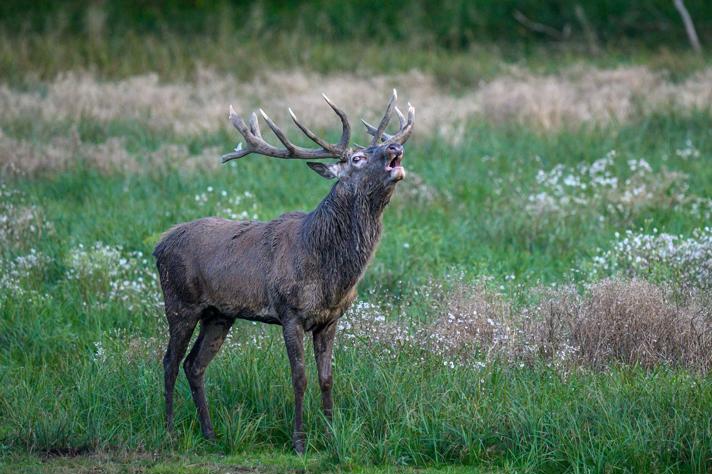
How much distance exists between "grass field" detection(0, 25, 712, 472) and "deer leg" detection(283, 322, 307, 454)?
0.09 m

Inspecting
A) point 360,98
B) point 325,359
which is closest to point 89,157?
point 360,98

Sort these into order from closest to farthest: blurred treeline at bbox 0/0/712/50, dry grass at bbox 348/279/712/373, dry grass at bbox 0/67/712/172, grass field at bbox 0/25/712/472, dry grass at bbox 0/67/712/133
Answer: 1. grass field at bbox 0/25/712/472
2. dry grass at bbox 348/279/712/373
3. dry grass at bbox 0/67/712/172
4. dry grass at bbox 0/67/712/133
5. blurred treeline at bbox 0/0/712/50

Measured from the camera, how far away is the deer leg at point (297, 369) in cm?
770

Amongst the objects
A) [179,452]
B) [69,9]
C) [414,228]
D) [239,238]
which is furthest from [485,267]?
[69,9]

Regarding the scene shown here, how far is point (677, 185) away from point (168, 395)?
8.17 m

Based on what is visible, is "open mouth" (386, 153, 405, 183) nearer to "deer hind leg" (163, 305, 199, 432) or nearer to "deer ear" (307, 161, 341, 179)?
"deer ear" (307, 161, 341, 179)

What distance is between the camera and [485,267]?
11.5 meters

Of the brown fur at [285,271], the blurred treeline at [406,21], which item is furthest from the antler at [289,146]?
the blurred treeline at [406,21]

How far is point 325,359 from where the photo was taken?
7.89m

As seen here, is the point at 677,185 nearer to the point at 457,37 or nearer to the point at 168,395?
the point at 168,395

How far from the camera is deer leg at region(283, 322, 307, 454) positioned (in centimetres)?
770

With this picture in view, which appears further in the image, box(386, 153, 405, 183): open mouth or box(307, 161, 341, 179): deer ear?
box(307, 161, 341, 179): deer ear

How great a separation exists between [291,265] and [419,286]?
326cm

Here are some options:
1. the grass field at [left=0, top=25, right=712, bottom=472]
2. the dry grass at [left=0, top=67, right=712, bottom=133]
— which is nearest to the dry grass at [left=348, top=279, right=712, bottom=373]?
the grass field at [left=0, top=25, right=712, bottom=472]
